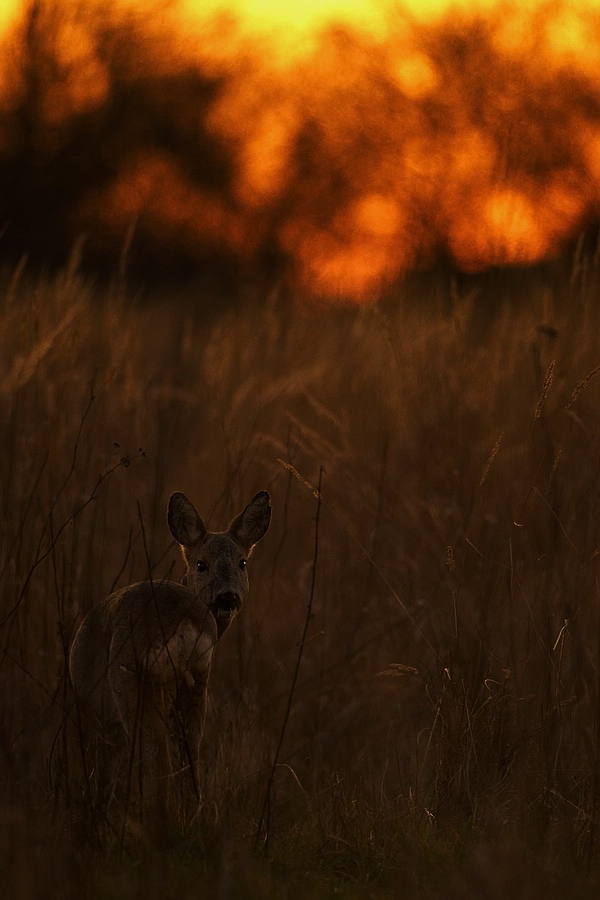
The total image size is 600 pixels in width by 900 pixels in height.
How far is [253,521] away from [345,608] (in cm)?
128

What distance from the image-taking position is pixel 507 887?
91.5 inches

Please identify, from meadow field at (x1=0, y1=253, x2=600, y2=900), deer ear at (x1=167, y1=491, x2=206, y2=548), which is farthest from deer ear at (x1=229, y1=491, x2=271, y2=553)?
meadow field at (x1=0, y1=253, x2=600, y2=900)

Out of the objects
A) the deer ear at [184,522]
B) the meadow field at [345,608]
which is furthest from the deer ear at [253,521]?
the meadow field at [345,608]

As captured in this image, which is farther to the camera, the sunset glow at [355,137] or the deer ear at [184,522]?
the sunset glow at [355,137]

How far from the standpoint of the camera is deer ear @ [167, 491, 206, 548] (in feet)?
10.4

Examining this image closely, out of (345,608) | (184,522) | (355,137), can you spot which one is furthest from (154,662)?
(355,137)

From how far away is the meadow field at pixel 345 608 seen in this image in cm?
264

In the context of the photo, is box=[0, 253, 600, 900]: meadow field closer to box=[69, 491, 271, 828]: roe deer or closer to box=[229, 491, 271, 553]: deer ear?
box=[69, 491, 271, 828]: roe deer

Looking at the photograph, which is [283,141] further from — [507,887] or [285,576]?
[507,887]

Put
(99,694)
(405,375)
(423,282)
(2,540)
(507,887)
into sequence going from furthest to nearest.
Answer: (423,282) < (405,375) < (2,540) < (99,694) < (507,887)

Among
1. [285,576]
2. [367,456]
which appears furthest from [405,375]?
[285,576]

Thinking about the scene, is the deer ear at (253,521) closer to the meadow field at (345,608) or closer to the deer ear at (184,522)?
the deer ear at (184,522)

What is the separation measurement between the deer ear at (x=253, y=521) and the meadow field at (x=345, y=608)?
8.4 inches

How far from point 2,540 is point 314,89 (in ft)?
24.1
